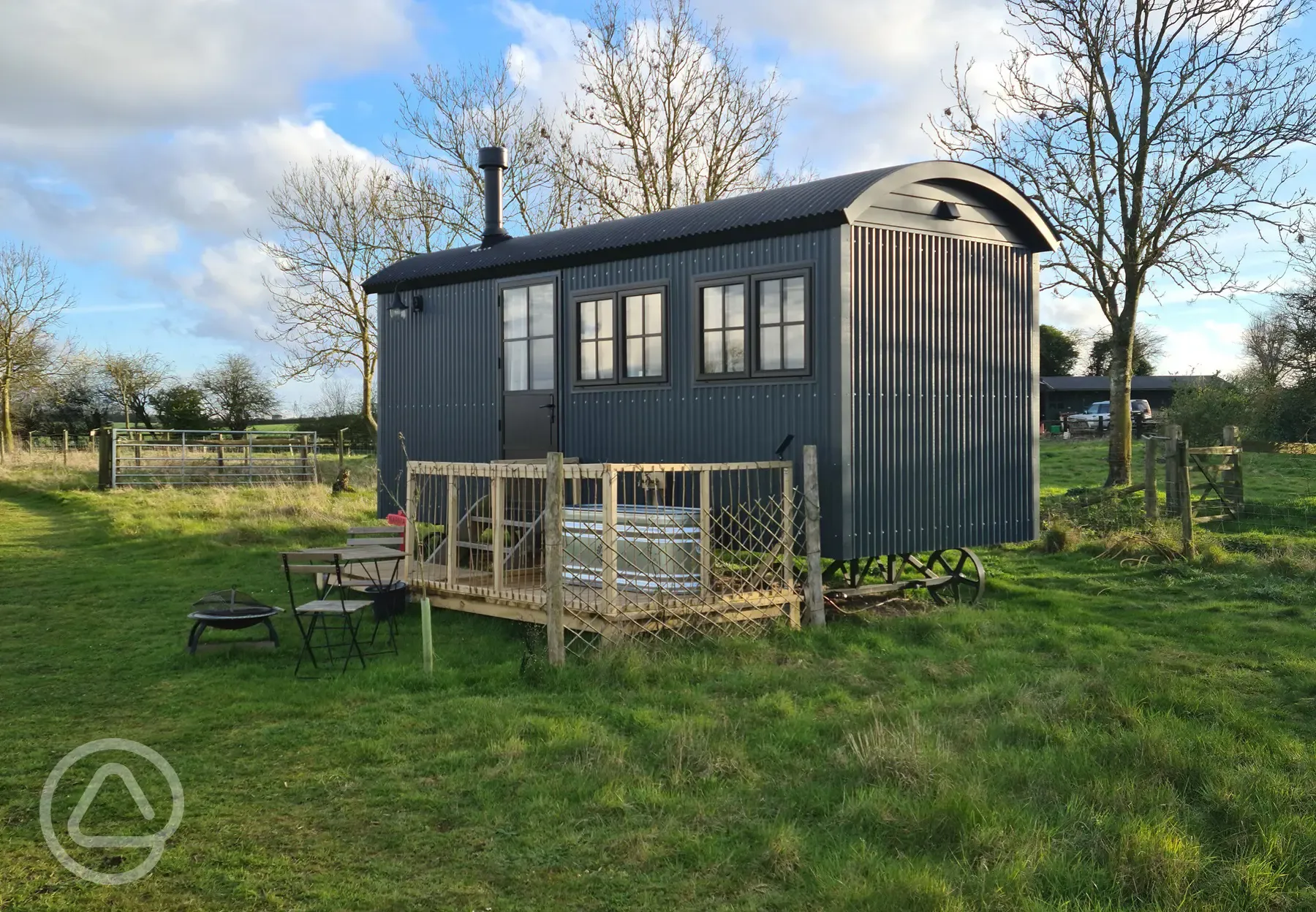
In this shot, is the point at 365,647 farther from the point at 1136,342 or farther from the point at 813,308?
the point at 1136,342

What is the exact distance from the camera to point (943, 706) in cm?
633

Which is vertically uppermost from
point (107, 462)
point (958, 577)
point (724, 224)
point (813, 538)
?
point (724, 224)

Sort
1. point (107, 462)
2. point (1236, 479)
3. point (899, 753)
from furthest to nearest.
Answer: point (107, 462) → point (1236, 479) → point (899, 753)

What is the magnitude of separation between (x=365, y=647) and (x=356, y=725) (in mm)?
2402

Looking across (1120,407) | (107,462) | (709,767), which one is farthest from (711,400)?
(107,462)

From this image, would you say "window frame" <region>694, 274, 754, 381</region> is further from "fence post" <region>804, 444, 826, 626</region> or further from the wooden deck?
the wooden deck

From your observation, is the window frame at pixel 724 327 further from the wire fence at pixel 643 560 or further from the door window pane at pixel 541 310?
the door window pane at pixel 541 310

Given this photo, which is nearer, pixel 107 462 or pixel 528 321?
pixel 528 321

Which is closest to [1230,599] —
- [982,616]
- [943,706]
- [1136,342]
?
[982,616]

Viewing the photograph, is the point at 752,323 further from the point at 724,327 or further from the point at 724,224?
the point at 724,224

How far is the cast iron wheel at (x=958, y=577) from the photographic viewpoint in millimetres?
10688

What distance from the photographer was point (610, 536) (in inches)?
302

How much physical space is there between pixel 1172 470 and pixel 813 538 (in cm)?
775

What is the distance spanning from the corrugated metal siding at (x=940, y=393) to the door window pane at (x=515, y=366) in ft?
13.4
